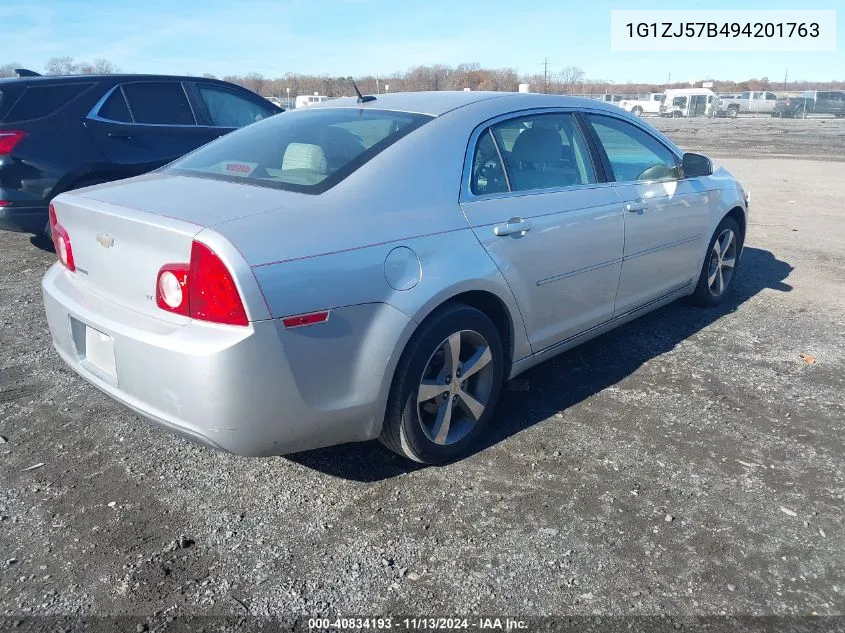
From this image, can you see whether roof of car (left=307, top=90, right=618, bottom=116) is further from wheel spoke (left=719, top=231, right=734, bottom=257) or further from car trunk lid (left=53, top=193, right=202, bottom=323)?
wheel spoke (left=719, top=231, right=734, bottom=257)

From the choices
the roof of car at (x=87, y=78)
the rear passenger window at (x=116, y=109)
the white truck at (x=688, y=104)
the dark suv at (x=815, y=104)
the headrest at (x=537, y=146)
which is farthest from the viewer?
the white truck at (x=688, y=104)

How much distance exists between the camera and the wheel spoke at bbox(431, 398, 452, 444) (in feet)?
9.96

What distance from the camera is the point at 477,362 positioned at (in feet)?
10.3

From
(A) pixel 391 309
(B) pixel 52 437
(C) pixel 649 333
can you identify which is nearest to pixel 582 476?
(A) pixel 391 309

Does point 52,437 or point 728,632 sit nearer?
point 728,632

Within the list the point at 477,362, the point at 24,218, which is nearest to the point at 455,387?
the point at 477,362

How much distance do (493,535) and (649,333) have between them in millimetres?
2625

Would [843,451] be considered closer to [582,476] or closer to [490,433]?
[582,476]

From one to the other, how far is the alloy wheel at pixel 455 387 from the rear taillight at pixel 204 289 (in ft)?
2.97

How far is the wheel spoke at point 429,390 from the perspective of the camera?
2902 mm

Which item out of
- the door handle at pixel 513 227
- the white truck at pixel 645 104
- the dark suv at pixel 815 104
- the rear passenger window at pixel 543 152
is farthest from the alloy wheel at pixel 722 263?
the dark suv at pixel 815 104

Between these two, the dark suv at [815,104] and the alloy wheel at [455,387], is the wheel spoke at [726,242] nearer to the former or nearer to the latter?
the alloy wheel at [455,387]

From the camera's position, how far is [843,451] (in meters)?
3.24

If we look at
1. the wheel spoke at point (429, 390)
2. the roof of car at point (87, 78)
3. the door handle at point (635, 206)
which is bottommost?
the wheel spoke at point (429, 390)
